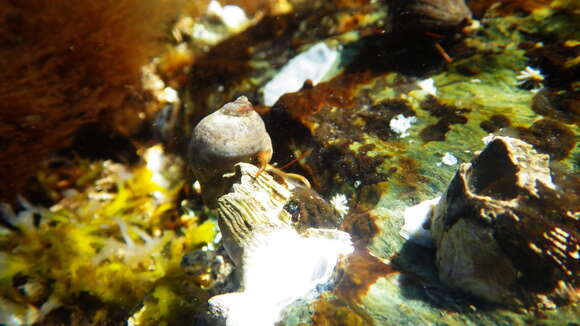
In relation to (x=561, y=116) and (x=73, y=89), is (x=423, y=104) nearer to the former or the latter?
(x=561, y=116)

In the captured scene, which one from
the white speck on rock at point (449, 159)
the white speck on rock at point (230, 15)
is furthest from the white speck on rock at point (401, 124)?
the white speck on rock at point (230, 15)

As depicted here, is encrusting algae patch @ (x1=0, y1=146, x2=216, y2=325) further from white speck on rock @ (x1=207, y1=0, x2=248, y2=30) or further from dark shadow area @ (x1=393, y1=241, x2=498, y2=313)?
white speck on rock @ (x1=207, y1=0, x2=248, y2=30)

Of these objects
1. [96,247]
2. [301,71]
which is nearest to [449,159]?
[301,71]

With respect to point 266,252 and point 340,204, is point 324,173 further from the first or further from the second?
point 266,252

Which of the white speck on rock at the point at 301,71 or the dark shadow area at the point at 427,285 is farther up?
the white speck on rock at the point at 301,71

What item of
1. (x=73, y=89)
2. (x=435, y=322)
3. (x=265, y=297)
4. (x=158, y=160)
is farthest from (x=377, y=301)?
(x=73, y=89)

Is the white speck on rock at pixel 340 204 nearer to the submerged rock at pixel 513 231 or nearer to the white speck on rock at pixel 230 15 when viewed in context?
the submerged rock at pixel 513 231
